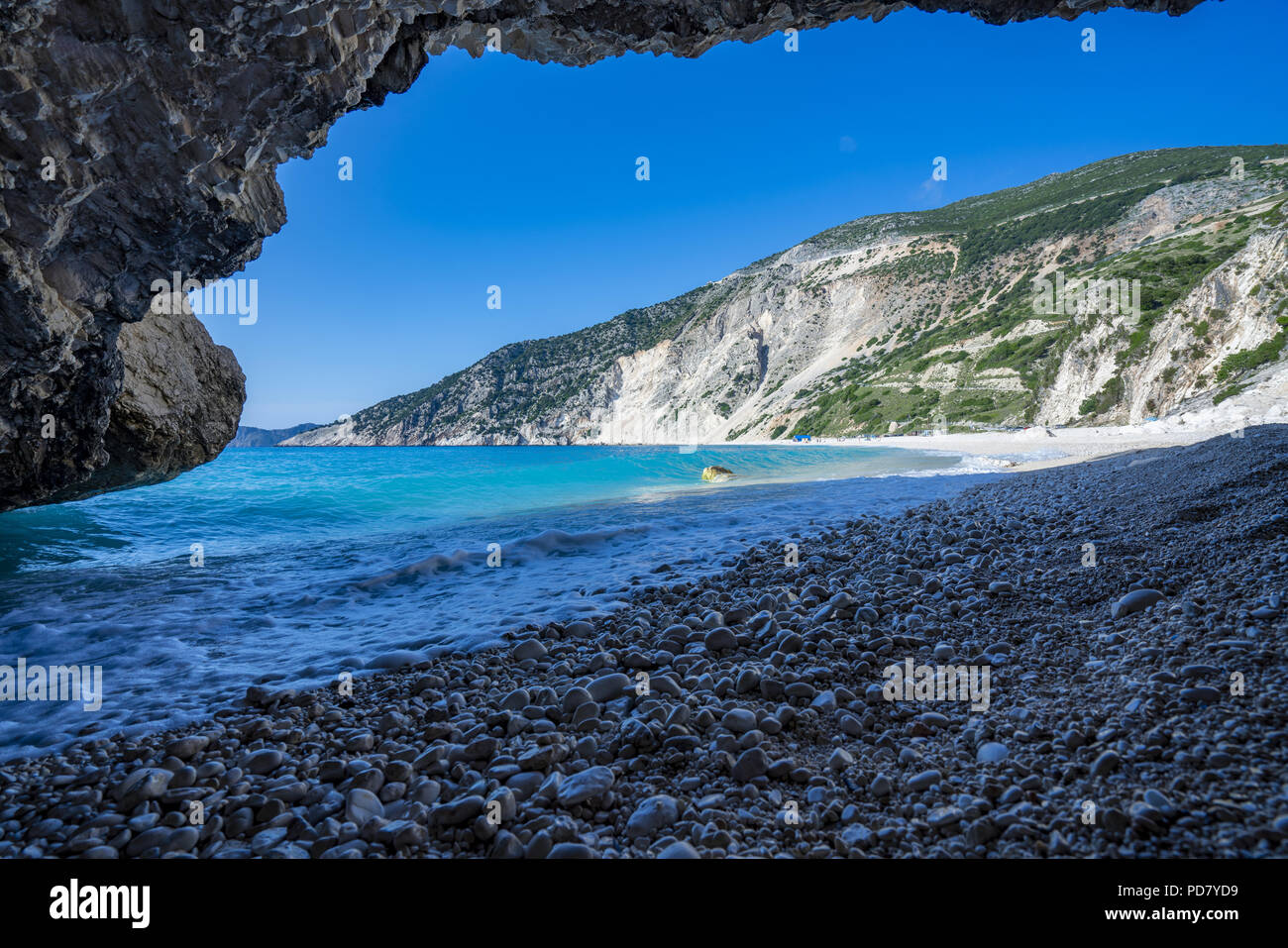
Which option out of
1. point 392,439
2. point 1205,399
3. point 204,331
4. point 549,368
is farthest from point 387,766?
point 392,439

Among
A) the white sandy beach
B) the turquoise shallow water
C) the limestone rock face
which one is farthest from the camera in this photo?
the white sandy beach

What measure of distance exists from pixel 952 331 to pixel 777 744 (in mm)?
100240

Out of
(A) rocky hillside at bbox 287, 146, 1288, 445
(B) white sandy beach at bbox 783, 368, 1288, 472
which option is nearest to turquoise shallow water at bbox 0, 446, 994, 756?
(B) white sandy beach at bbox 783, 368, 1288, 472

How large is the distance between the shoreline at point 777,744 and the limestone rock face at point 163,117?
6.05 m

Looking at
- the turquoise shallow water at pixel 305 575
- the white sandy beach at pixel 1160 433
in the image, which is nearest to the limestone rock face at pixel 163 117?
the turquoise shallow water at pixel 305 575

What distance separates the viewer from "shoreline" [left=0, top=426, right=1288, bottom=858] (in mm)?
2611

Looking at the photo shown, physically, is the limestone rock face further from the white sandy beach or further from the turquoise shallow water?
the white sandy beach

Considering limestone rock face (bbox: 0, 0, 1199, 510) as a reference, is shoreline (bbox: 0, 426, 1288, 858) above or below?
below

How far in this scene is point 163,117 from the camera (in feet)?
19.7

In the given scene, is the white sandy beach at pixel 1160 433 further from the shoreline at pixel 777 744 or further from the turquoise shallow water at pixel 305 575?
the shoreline at pixel 777 744

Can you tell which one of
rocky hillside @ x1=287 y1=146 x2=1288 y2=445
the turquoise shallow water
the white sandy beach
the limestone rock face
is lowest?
the turquoise shallow water

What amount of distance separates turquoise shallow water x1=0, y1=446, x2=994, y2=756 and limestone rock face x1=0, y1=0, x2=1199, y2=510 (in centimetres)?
313
